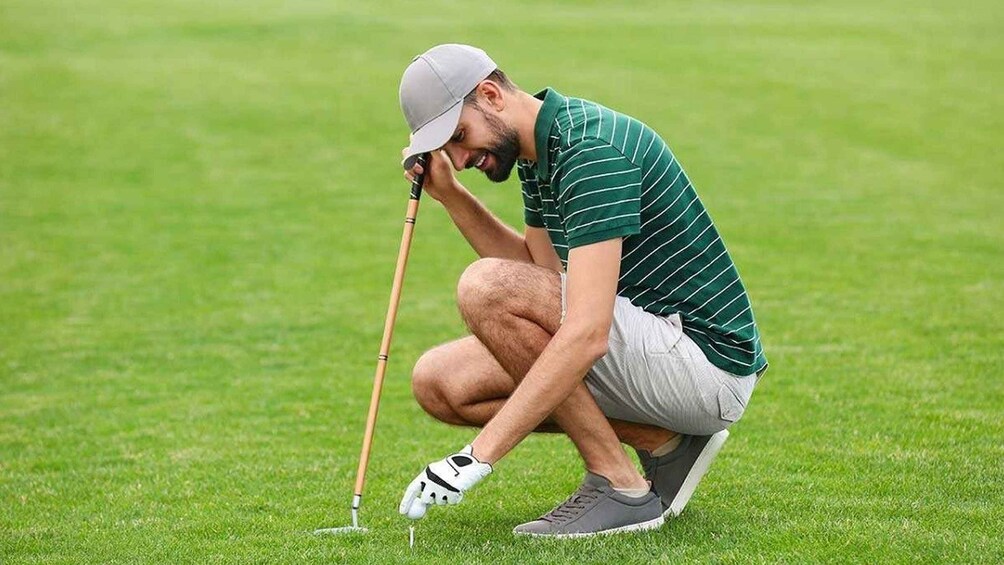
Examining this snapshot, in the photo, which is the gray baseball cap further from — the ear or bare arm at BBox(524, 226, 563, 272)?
bare arm at BBox(524, 226, 563, 272)

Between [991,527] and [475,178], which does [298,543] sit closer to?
[991,527]

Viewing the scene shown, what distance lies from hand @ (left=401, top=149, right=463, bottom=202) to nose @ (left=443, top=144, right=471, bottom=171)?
0.45 meters

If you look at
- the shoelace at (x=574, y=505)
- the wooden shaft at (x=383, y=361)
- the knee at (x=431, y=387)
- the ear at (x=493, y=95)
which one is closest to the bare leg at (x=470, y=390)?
the knee at (x=431, y=387)

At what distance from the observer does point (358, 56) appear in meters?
28.2

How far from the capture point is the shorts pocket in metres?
5.69

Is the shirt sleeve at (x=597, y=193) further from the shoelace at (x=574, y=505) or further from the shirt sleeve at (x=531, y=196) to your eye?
the shoelace at (x=574, y=505)

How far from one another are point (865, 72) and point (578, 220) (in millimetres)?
22307

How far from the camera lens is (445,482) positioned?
5.08 m

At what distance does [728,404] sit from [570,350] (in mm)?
878

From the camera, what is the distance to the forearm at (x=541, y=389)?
17.0 feet

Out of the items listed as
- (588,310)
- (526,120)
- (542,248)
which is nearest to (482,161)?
(526,120)

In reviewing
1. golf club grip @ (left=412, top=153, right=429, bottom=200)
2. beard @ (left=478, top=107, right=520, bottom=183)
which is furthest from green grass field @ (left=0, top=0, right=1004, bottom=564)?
beard @ (left=478, top=107, right=520, bottom=183)

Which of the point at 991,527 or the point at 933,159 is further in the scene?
the point at 933,159

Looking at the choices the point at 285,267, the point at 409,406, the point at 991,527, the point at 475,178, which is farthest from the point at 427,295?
the point at 991,527
